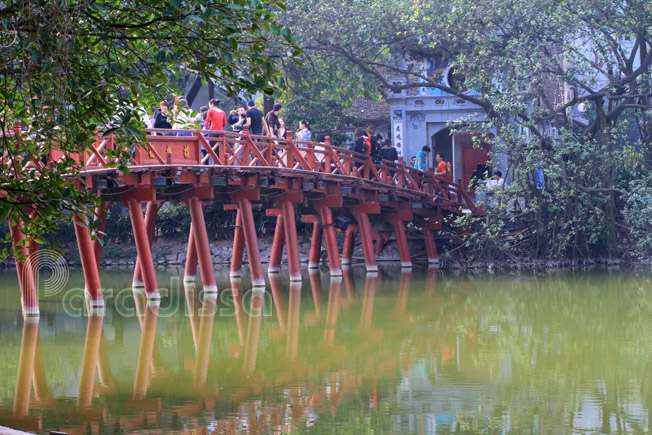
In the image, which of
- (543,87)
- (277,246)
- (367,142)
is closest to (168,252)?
(277,246)

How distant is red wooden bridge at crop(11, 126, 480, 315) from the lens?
57.8 feet

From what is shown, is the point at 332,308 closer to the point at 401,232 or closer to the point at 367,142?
the point at 367,142

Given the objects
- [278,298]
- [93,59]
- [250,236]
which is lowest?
[278,298]

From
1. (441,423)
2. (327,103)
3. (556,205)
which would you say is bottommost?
(441,423)

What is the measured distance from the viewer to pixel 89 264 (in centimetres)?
1700

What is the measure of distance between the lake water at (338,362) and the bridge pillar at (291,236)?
4.59 ft

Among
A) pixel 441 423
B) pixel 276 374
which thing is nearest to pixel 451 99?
pixel 276 374

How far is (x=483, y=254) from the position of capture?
27.4m

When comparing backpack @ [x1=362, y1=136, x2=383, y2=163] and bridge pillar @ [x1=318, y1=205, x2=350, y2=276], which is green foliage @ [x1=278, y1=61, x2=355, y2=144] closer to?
backpack @ [x1=362, y1=136, x2=383, y2=163]

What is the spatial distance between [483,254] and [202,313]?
11731 mm

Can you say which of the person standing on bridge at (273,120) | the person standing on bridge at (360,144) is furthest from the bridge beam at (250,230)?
the person standing on bridge at (360,144)

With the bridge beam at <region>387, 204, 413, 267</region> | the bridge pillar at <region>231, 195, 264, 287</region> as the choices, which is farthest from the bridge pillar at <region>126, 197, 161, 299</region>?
the bridge beam at <region>387, 204, 413, 267</region>

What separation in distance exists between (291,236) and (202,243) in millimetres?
3247

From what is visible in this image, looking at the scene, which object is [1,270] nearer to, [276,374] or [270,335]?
[270,335]
